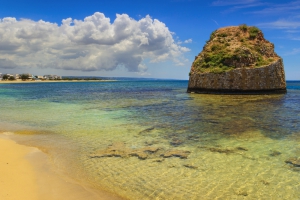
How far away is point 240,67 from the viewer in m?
34.8

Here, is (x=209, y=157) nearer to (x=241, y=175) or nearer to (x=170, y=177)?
(x=241, y=175)

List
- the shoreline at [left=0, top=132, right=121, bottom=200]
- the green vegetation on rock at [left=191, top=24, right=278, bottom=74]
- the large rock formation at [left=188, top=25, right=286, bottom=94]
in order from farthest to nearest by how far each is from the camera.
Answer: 1. the green vegetation on rock at [left=191, top=24, right=278, bottom=74]
2. the large rock formation at [left=188, top=25, right=286, bottom=94]
3. the shoreline at [left=0, top=132, right=121, bottom=200]

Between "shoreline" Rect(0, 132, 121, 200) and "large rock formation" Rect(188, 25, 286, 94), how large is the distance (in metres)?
31.2

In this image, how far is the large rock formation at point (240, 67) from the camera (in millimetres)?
34062

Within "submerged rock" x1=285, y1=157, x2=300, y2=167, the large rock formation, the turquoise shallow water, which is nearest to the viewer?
the turquoise shallow water

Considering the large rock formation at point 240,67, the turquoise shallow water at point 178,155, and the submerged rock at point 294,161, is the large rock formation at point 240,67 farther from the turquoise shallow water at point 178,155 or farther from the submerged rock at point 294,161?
the submerged rock at point 294,161

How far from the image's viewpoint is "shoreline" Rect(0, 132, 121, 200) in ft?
17.7

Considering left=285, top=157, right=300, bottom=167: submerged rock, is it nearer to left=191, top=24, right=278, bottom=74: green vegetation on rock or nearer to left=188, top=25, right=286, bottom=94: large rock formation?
left=188, top=25, right=286, bottom=94: large rock formation

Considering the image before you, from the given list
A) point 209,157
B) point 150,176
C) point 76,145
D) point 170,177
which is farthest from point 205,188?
point 76,145

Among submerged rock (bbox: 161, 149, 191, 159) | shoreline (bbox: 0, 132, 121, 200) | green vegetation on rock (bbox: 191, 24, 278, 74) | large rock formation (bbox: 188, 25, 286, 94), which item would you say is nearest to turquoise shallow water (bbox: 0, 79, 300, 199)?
submerged rock (bbox: 161, 149, 191, 159)

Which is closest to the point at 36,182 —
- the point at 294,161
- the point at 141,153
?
the point at 141,153

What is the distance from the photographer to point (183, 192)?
5.59m

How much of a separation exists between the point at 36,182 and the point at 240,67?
111 feet

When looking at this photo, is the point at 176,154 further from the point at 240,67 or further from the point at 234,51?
the point at 234,51
